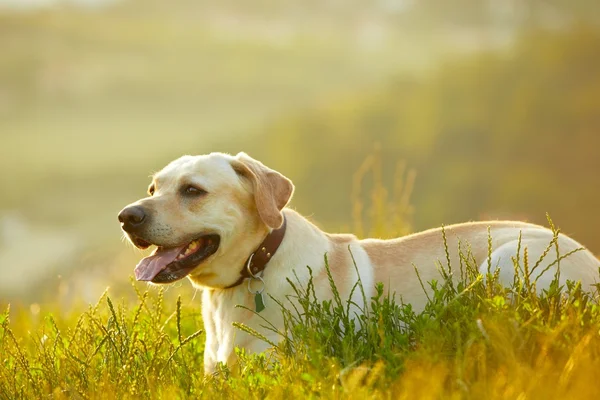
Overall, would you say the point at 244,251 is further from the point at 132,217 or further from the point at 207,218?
the point at 132,217

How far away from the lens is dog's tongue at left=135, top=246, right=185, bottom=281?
13.4ft

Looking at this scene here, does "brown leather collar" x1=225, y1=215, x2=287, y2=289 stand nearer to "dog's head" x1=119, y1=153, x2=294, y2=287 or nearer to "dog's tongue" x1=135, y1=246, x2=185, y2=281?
"dog's head" x1=119, y1=153, x2=294, y2=287

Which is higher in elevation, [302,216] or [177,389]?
[302,216]

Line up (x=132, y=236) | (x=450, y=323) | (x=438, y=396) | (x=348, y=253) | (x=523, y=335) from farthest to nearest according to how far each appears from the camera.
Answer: (x=348, y=253) < (x=132, y=236) < (x=450, y=323) < (x=523, y=335) < (x=438, y=396)

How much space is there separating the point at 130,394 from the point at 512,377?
1660mm

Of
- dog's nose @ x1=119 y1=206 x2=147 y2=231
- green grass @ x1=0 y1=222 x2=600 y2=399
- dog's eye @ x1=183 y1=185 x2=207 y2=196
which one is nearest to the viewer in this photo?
green grass @ x1=0 y1=222 x2=600 y2=399

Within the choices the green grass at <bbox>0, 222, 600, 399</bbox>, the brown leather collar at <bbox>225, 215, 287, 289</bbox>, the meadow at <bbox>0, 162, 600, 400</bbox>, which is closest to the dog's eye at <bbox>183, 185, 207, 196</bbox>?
the brown leather collar at <bbox>225, 215, 287, 289</bbox>

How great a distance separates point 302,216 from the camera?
4.67 meters

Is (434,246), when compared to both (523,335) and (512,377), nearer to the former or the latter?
(523,335)

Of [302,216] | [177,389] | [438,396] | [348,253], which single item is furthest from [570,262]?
[177,389]

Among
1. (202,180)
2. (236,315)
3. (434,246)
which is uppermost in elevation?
(202,180)

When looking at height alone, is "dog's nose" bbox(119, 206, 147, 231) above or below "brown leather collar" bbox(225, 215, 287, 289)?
above

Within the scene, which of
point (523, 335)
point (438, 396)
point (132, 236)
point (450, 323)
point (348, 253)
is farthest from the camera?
point (348, 253)

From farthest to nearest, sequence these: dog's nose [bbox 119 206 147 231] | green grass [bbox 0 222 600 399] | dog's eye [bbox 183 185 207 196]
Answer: dog's eye [bbox 183 185 207 196] < dog's nose [bbox 119 206 147 231] < green grass [bbox 0 222 600 399]
